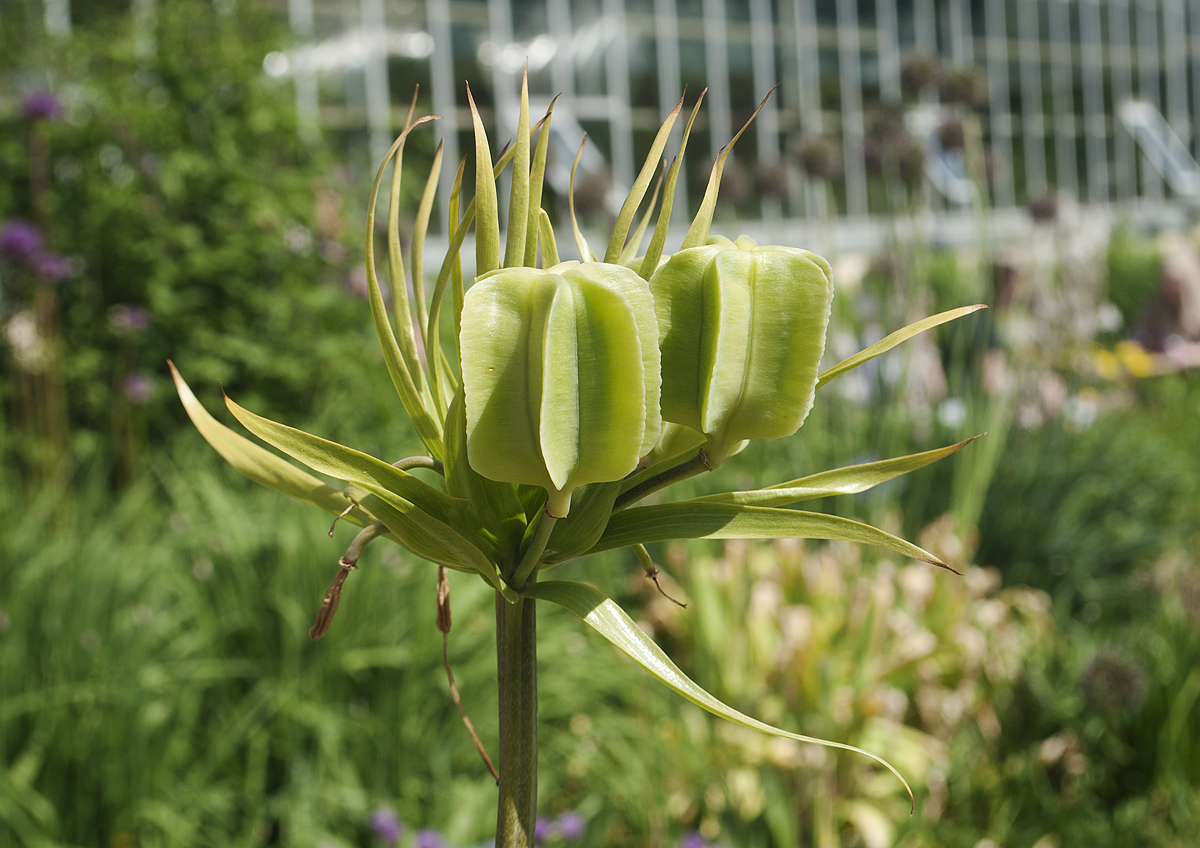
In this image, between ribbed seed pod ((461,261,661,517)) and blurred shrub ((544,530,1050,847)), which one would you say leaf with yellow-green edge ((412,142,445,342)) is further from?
blurred shrub ((544,530,1050,847))

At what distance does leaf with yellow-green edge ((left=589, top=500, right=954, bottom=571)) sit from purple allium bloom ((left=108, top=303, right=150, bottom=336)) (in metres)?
3.82

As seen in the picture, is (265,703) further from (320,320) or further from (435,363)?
(320,320)

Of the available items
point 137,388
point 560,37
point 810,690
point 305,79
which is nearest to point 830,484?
point 810,690

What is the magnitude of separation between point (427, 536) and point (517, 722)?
0.08m

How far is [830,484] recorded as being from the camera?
42 centimetres

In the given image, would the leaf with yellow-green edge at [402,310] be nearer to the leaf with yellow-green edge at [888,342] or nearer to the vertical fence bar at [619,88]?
the leaf with yellow-green edge at [888,342]

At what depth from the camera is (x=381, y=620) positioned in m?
2.49

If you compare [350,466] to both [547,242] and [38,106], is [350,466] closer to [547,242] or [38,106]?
[547,242]

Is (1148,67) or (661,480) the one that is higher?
(661,480)

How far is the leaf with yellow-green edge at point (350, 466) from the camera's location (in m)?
0.37

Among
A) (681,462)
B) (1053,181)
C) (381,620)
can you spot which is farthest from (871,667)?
(1053,181)

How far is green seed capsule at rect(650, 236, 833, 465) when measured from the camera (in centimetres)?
34

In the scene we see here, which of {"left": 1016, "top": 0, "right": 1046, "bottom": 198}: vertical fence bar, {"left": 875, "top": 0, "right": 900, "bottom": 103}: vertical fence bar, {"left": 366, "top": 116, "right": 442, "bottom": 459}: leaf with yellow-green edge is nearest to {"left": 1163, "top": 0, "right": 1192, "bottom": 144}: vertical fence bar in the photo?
{"left": 1016, "top": 0, "right": 1046, "bottom": 198}: vertical fence bar

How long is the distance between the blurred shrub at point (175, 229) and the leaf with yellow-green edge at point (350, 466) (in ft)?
12.7
